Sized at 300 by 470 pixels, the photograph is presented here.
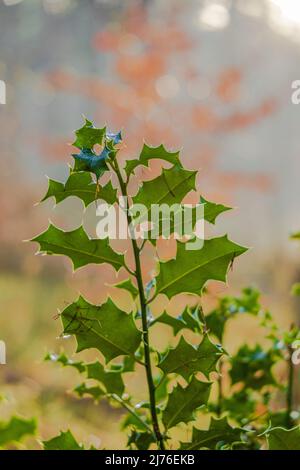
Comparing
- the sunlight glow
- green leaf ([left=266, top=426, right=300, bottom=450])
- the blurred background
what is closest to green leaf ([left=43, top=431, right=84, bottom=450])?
green leaf ([left=266, top=426, right=300, bottom=450])

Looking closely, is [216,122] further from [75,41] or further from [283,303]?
[75,41]

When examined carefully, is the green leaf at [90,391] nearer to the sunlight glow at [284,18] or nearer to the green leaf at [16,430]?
the green leaf at [16,430]

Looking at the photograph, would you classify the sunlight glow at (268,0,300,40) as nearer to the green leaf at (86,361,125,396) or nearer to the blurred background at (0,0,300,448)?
the blurred background at (0,0,300,448)

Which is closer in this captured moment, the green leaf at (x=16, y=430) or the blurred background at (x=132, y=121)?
the green leaf at (x=16, y=430)

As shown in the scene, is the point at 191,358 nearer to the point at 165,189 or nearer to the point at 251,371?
the point at 165,189

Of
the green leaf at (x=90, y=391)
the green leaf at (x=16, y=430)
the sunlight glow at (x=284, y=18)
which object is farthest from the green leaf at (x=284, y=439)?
the sunlight glow at (x=284, y=18)
